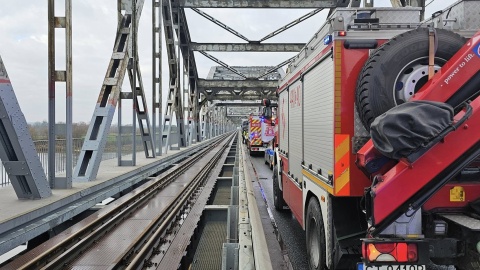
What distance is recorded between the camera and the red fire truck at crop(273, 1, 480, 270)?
281cm

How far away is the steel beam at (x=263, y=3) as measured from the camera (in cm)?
2383

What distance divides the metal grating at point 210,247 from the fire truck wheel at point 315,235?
1.46m

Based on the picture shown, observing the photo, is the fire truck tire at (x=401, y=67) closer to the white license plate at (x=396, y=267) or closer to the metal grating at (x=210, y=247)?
the white license plate at (x=396, y=267)

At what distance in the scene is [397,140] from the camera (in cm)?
275

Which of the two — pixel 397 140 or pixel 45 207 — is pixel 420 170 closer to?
pixel 397 140

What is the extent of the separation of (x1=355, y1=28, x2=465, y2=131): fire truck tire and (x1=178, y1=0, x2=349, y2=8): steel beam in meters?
21.7

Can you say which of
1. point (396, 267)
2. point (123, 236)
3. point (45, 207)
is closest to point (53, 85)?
point (45, 207)

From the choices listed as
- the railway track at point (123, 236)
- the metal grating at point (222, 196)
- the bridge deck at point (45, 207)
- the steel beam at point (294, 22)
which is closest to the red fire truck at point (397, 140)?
the railway track at point (123, 236)

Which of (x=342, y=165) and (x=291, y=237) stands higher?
(x=342, y=165)

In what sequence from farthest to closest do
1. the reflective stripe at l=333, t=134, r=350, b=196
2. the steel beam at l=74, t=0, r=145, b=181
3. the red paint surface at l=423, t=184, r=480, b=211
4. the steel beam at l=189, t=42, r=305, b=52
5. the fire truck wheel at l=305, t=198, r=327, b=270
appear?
the steel beam at l=189, t=42, r=305, b=52
the steel beam at l=74, t=0, r=145, b=181
the fire truck wheel at l=305, t=198, r=327, b=270
the reflective stripe at l=333, t=134, r=350, b=196
the red paint surface at l=423, t=184, r=480, b=211

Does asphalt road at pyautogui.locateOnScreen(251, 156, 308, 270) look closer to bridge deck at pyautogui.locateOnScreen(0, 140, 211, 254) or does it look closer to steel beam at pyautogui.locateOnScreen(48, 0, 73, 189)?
bridge deck at pyautogui.locateOnScreen(0, 140, 211, 254)

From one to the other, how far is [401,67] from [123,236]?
5.28 meters

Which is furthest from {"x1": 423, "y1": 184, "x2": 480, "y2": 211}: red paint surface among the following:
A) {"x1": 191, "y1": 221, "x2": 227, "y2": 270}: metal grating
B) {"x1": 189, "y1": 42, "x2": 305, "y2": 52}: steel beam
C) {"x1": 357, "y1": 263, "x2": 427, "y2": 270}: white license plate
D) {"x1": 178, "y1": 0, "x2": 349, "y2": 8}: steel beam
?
{"x1": 189, "y1": 42, "x2": 305, "y2": 52}: steel beam

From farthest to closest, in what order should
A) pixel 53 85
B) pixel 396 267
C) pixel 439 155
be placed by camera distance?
pixel 53 85 → pixel 396 267 → pixel 439 155
